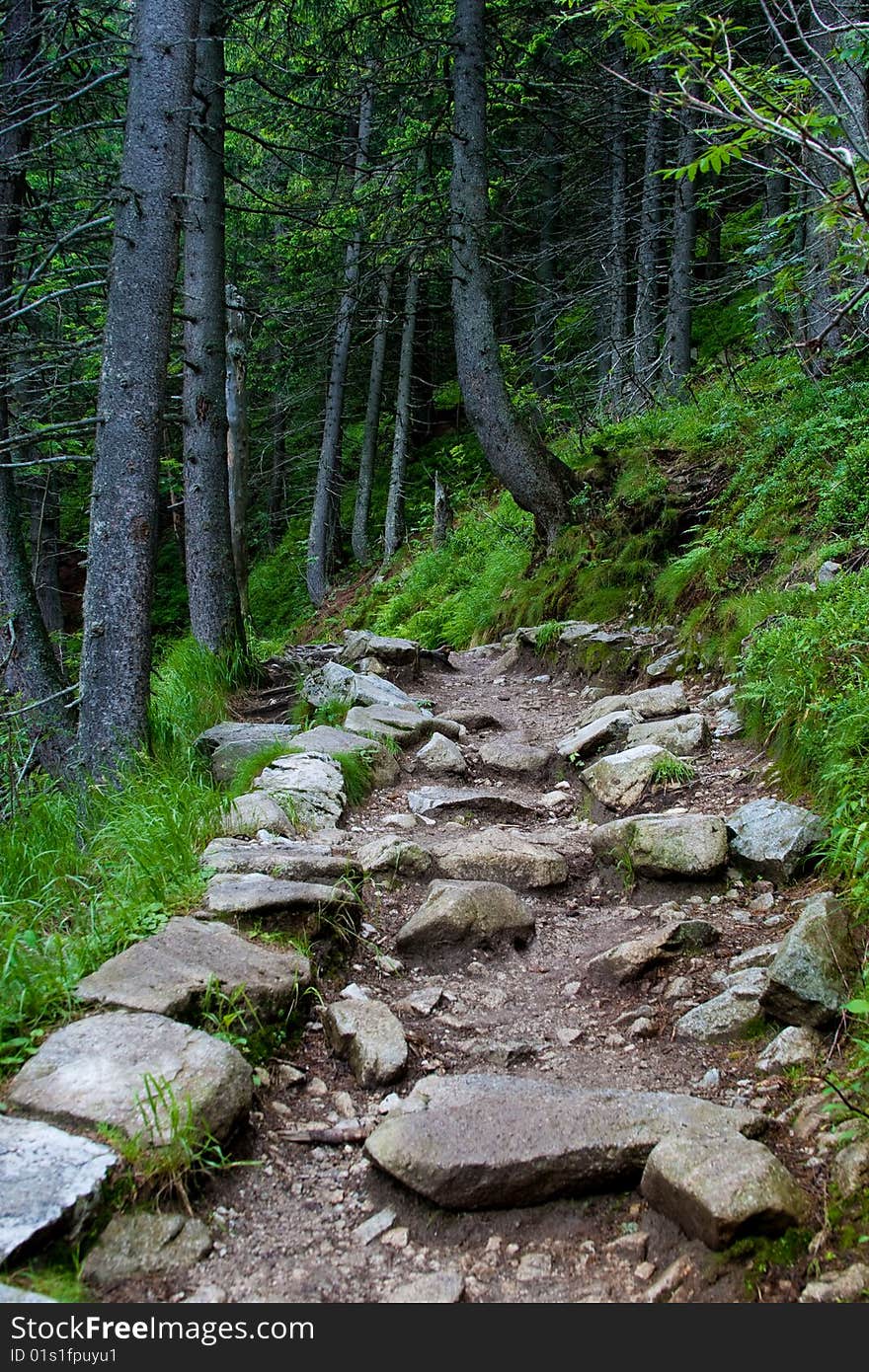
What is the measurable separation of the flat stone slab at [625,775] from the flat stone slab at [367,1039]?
7.44 ft

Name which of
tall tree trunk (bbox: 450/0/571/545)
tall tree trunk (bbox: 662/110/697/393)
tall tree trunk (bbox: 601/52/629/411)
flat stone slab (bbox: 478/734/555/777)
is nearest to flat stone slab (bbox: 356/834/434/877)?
flat stone slab (bbox: 478/734/555/777)

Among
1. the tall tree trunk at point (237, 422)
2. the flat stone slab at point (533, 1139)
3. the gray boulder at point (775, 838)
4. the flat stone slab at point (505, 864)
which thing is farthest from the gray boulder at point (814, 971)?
the tall tree trunk at point (237, 422)

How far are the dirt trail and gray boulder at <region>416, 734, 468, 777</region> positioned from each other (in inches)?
38.7

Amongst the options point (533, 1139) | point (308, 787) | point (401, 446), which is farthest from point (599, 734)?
point (401, 446)

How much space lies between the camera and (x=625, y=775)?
5121 millimetres

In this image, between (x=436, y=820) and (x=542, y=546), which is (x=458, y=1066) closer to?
(x=436, y=820)

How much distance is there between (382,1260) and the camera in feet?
7.24

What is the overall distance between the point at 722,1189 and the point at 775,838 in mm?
2017

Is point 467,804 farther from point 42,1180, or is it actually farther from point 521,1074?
point 42,1180

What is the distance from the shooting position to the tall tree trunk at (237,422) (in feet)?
29.6

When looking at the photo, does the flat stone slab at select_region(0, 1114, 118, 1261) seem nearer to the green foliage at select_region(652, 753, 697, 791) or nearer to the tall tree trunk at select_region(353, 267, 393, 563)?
the green foliage at select_region(652, 753, 697, 791)

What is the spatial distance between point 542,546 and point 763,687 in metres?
5.60

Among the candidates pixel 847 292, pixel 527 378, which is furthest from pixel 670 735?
pixel 527 378

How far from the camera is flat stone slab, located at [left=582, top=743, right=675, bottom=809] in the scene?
5031 mm
